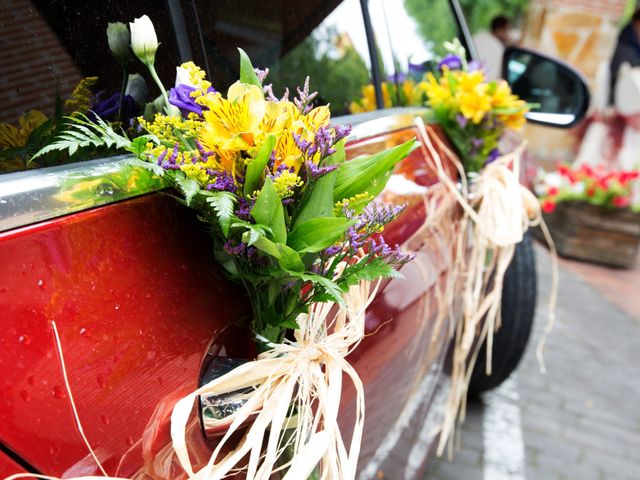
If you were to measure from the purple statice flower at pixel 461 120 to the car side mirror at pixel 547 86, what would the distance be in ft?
3.75

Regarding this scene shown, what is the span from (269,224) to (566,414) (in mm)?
3161

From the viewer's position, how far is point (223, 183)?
95 cm

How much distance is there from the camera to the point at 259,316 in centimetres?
103

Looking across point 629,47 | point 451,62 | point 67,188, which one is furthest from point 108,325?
point 629,47

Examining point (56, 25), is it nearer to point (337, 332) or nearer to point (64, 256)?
Result: point (64, 256)

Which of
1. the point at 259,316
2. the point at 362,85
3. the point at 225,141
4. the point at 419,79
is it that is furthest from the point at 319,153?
the point at 419,79

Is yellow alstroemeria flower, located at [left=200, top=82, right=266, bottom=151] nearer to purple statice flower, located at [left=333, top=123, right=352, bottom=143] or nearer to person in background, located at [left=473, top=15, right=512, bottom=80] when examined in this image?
purple statice flower, located at [left=333, top=123, right=352, bottom=143]

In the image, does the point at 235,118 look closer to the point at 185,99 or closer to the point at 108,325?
the point at 185,99

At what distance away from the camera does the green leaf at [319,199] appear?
3.33ft

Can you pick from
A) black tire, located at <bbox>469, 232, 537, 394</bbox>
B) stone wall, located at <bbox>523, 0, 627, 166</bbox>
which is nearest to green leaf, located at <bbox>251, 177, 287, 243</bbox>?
black tire, located at <bbox>469, 232, 537, 394</bbox>

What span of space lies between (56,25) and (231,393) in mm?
554

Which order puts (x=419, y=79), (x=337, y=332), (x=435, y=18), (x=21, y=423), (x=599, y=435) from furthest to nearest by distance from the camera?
(x=599, y=435)
(x=435, y=18)
(x=419, y=79)
(x=337, y=332)
(x=21, y=423)

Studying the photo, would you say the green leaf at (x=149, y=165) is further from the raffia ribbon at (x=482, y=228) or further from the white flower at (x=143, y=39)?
the raffia ribbon at (x=482, y=228)

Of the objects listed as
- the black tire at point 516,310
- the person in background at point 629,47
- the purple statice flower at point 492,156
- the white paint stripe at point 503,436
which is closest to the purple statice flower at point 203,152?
the purple statice flower at point 492,156
